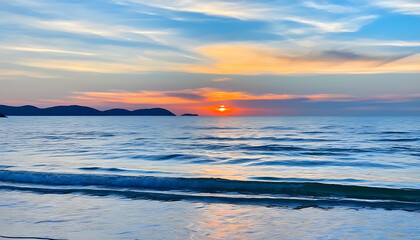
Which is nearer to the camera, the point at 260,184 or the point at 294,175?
the point at 260,184

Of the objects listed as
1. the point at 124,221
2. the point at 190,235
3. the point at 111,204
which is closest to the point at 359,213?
the point at 190,235

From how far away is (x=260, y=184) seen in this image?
14.9 metres

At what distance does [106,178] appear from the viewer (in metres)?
16.0

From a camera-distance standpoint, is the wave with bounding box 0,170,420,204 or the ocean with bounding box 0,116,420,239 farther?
the wave with bounding box 0,170,420,204

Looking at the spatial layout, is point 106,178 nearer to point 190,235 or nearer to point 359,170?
point 190,235

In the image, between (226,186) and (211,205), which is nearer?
(211,205)

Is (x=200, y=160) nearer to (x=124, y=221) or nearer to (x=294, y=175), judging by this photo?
(x=294, y=175)

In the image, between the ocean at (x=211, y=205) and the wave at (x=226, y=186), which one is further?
the wave at (x=226, y=186)

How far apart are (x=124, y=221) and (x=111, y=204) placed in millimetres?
2125

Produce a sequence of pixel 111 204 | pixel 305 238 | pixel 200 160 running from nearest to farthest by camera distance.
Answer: pixel 305 238 → pixel 111 204 → pixel 200 160

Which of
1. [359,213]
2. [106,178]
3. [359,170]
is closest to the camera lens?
[359,213]

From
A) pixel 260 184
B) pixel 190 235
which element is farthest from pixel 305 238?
pixel 260 184

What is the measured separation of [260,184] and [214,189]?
1.91 m

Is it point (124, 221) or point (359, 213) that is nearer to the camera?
point (124, 221)
